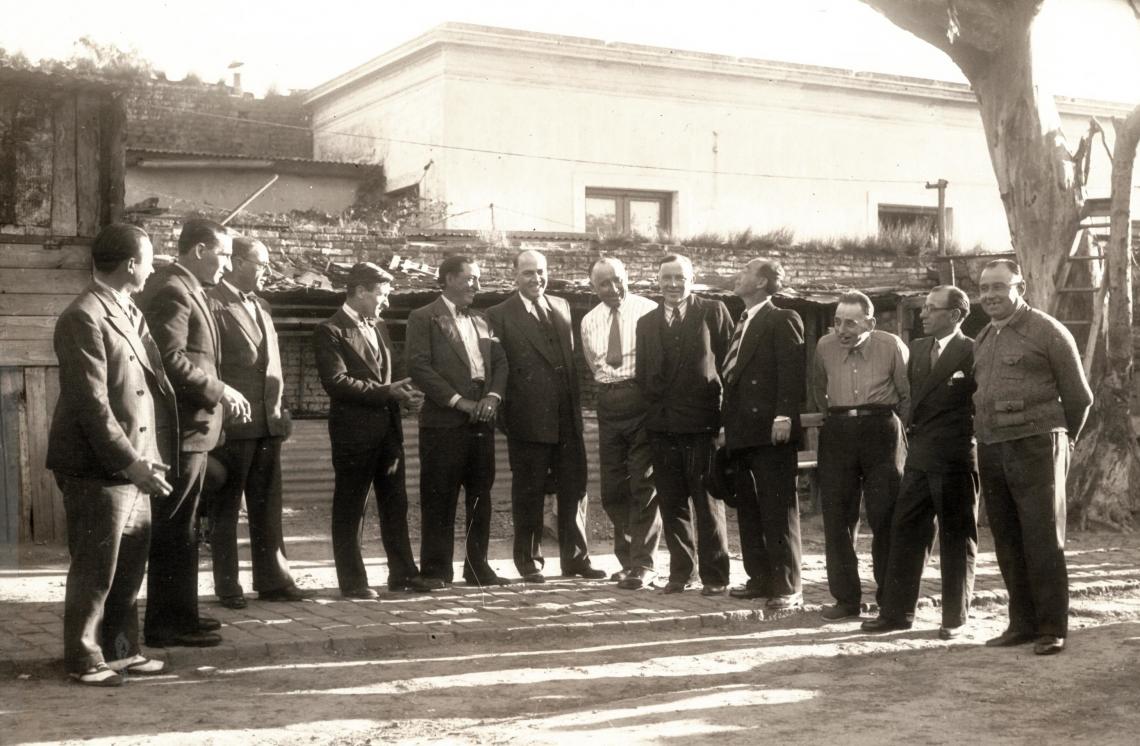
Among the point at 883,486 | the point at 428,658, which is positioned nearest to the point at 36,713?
the point at 428,658

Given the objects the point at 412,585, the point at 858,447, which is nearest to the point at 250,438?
the point at 412,585

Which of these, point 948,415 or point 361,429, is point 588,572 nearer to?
point 361,429

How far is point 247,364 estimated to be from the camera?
303 inches

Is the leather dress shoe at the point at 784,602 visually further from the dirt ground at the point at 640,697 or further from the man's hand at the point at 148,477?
the man's hand at the point at 148,477

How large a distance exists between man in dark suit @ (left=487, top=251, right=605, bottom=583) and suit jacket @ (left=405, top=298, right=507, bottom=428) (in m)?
0.19

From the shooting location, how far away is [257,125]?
24.6m

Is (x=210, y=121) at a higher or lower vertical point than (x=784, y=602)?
higher

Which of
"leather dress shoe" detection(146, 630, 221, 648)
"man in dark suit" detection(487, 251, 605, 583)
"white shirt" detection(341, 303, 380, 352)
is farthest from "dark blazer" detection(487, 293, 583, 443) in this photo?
"leather dress shoe" detection(146, 630, 221, 648)

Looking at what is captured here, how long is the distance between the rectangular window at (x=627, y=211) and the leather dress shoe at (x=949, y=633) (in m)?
15.7

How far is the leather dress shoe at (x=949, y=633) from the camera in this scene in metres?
7.23

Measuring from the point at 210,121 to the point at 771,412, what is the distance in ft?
62.9

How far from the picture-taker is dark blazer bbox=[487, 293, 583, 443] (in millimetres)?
8703

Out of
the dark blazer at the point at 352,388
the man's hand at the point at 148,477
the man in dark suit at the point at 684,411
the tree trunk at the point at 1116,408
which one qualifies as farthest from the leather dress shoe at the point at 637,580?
the tree trunk at the point at 1116,408

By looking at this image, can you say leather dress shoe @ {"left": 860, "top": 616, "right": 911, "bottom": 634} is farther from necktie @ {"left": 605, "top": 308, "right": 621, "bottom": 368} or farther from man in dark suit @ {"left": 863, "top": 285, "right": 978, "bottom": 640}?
necktie @ {"left": 605, "top": 308, "right": 621, "bottom": 368}
